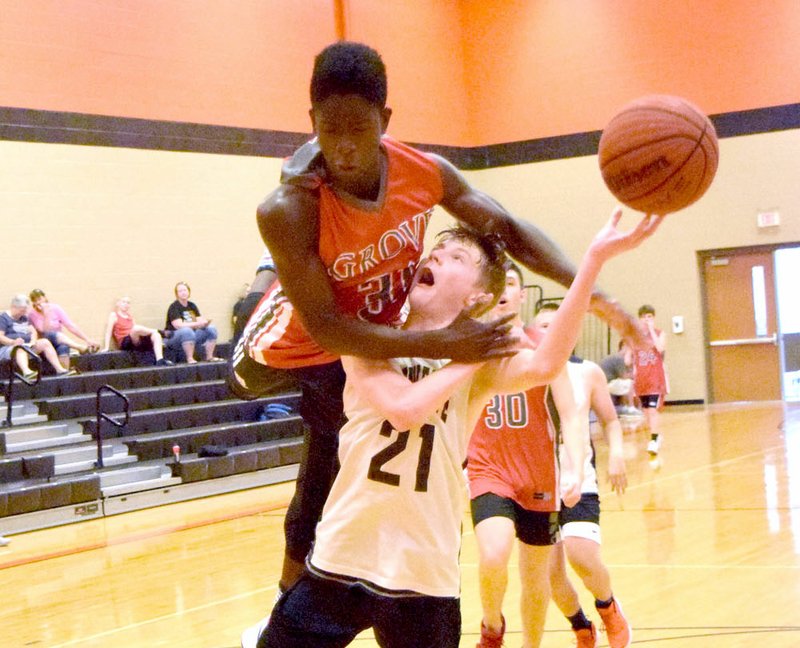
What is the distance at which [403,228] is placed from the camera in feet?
10.2

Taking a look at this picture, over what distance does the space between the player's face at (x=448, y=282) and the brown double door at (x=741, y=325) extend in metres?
16.0

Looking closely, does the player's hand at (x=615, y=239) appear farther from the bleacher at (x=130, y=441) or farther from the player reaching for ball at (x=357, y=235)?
the bleacher at (x=130, y=441)

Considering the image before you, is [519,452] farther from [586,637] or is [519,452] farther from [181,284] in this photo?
[181,284]

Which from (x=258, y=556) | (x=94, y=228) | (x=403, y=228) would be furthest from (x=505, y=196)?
(x=403, y=228)

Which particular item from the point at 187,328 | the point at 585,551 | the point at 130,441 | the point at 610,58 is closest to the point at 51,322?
the point at 187,328

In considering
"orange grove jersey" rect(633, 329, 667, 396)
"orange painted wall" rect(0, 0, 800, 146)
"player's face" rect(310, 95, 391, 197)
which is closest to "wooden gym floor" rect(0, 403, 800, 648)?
"orange grove jersey" rect(633, 329, 667, 396)

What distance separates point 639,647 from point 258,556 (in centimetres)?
372

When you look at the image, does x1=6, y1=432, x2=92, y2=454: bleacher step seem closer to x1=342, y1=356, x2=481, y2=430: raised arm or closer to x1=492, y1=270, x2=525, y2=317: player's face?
x1=492, y1=270, x2=525, y2=317: player's face

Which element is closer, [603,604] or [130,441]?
[603,604]

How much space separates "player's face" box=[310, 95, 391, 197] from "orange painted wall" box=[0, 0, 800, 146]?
11.5m

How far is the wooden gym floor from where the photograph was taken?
576 centimetres

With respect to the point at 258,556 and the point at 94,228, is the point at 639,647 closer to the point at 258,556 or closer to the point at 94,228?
the point at 258,556

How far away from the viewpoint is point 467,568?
740cm

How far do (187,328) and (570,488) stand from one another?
10123 millimetres
